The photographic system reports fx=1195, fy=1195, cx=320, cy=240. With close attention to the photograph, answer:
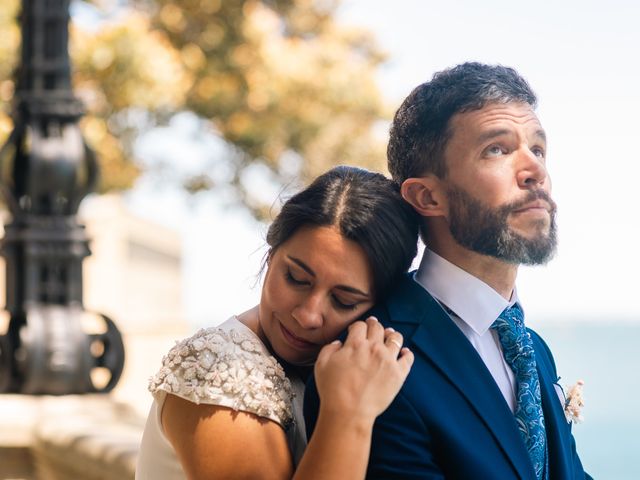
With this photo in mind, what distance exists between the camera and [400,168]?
2650 mm

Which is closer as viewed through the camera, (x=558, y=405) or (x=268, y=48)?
(x=558, y=405)

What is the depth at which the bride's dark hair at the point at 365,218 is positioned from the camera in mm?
2531

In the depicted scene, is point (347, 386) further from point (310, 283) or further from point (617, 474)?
point (617, 474)

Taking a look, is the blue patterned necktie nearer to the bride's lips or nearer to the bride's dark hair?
the bride's dark hair

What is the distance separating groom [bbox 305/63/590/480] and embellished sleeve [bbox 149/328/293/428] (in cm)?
9

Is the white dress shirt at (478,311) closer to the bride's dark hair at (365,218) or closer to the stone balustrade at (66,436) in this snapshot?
the bride's dark hair at (365,218)

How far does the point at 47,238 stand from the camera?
5945 millimetres

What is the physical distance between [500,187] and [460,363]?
37 centimetres

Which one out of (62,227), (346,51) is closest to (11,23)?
(62,227)

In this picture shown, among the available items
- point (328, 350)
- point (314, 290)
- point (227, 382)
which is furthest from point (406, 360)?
→ point (227, 382)

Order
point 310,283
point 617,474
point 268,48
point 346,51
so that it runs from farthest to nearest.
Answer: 1. point 617,474
2. point 346,51
3. point 268,48
4. point 310,283

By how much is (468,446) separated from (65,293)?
3.98 m

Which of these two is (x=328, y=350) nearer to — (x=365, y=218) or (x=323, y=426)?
(x=323, y=426)

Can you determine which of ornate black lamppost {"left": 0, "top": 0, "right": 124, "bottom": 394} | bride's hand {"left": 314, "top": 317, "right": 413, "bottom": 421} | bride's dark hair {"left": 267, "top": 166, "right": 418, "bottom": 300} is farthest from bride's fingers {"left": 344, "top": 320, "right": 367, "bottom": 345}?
ornate black lamppost {"left": 0, "top": 0, "right": 124, "bottom": 394}
